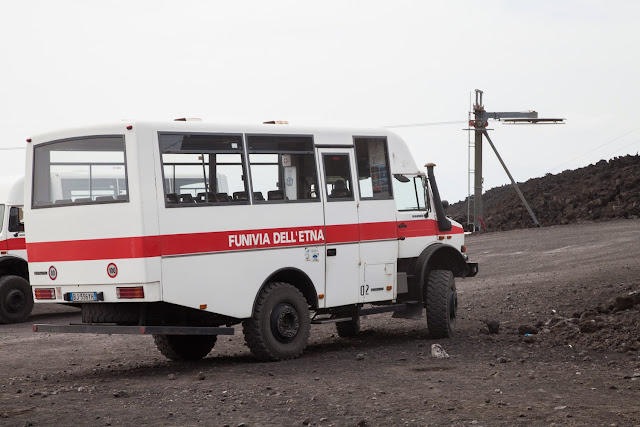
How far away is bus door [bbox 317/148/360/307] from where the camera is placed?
13.9 m

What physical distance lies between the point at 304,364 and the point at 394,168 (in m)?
3.68

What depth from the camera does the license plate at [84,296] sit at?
39.6ft

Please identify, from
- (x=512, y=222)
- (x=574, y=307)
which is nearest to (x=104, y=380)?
(x=574, y=307)

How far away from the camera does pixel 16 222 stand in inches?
869

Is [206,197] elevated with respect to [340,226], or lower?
elevated

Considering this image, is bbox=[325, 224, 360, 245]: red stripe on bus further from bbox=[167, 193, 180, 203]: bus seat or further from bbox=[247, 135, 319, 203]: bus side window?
bbox=[167, 193, 180, 203]: bus seat

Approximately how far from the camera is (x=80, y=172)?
41.0 feet

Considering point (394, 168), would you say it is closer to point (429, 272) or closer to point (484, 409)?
point (429, 272)

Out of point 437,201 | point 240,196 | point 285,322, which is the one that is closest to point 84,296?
point 240,196

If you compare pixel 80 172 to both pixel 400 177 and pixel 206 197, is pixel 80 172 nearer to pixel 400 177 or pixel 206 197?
pixel 206 197

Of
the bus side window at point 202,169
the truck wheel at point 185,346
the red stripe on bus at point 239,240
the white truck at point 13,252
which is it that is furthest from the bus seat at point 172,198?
the white truck at point 13,252

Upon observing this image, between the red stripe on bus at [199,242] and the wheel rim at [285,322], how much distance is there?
33.2 inches

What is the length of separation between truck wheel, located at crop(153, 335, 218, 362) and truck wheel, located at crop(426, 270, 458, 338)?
10.8ft

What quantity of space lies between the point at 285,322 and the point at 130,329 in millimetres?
2231
